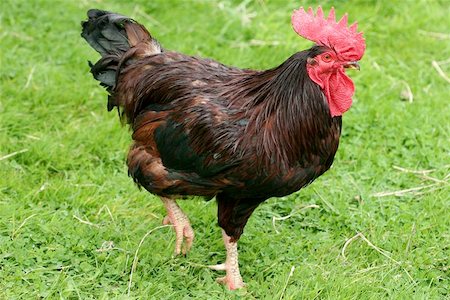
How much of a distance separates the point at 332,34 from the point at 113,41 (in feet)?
4.83

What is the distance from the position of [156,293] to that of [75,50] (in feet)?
9.59

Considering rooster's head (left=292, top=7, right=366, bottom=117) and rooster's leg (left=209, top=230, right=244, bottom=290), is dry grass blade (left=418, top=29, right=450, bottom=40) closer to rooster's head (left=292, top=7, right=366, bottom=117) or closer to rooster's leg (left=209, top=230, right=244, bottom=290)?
rooster's head (left=292, top=7, right=366, bottom=117)

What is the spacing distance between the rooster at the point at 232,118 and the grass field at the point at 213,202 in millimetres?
347

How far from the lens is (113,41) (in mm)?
4527

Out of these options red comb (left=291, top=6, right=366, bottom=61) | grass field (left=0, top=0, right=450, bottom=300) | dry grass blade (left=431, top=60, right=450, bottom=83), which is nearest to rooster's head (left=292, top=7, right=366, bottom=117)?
red comb (left=291, top=6, right=366, bottom=61)

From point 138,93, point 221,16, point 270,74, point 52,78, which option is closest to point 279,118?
point 270,74

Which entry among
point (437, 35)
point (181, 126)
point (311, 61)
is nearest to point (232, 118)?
point (181, 126)

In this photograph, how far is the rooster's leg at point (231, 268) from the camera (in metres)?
4.32

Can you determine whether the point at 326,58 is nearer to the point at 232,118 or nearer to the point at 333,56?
the point at 333,56

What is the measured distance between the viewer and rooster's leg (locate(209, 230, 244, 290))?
432 centimetres

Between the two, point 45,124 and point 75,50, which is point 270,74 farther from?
point 75,50

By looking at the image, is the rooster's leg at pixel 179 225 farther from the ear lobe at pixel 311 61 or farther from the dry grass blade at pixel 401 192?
the dry grass blade at pixel 401 192

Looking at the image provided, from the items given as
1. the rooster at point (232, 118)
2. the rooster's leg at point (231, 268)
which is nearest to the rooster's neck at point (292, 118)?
the rooster at point (232, 118)

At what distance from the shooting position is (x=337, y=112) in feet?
12.4
